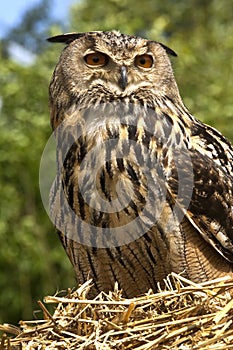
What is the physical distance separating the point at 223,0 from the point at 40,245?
33.1ft

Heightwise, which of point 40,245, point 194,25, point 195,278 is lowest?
point 195,278

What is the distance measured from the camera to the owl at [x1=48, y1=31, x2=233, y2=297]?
3004 millimetres

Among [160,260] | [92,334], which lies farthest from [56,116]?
[92,334]

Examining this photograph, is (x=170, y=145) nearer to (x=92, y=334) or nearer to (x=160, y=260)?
(x=160, y=260)

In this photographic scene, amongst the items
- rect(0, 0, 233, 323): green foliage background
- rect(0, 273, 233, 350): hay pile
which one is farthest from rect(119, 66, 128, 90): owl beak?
rect(0, 0, 233, 323): green foliage background

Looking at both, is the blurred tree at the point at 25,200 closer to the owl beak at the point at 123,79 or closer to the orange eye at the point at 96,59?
the orange eye at the point at 96,59

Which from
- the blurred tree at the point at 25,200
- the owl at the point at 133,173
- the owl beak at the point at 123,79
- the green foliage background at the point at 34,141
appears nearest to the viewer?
the owl at the point at 133,173

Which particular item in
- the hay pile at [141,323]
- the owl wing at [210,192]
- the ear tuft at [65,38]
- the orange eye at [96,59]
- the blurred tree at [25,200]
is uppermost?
the blurred tree at [25,200]

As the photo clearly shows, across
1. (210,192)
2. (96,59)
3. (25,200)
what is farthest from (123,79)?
(25,200)

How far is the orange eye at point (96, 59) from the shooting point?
3.32 meters

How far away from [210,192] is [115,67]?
0.73 metres

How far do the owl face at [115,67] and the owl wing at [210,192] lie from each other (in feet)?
1.03

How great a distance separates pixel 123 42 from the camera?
331cm

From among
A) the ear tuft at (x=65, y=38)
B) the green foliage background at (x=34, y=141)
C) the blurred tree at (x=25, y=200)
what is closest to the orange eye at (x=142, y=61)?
the ear tuft at (x=65, y=38)
